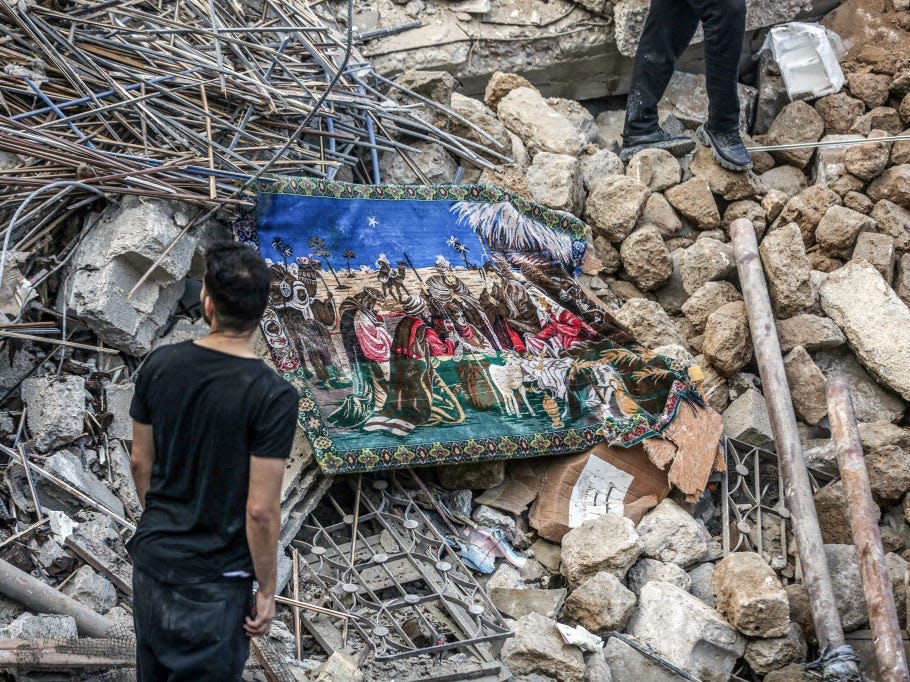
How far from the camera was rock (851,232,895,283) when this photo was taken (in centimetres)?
665

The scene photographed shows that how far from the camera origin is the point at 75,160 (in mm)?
5211

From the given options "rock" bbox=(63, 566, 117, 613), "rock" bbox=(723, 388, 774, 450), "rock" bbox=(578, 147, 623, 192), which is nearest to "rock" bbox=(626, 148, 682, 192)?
"rock" bbox=(578, 147, 623, 192)

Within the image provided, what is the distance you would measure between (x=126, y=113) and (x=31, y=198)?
91 centimetres

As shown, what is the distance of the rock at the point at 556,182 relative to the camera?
679 cm

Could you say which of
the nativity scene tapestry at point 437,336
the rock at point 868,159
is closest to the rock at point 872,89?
the rock at point 868,159

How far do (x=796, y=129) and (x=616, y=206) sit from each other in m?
1.79

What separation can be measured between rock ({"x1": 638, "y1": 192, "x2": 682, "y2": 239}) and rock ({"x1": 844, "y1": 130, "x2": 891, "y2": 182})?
1.27 meters

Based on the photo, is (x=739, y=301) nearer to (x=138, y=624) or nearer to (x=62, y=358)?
(x=62, y=358)

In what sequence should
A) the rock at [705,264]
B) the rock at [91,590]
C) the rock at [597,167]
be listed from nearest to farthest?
the rock at [91,590]
the rock at [705,264]
the rock at [597,167]

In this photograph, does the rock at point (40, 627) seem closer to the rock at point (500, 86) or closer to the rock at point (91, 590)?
the rock at point (91, 590)

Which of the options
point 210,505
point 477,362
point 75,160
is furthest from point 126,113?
point 210,505

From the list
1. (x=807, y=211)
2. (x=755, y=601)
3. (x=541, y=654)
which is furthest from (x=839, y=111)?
(x=541, y=654)

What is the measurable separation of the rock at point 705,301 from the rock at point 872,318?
59 cm

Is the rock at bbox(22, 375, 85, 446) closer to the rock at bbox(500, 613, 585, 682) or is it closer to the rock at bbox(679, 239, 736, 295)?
the rock at bbox(500, 613, 585, 682)
